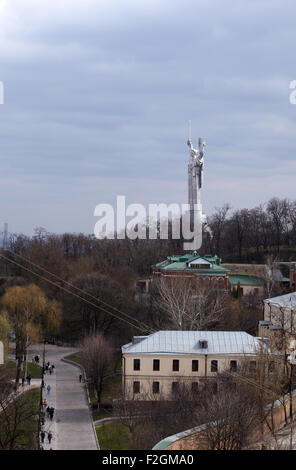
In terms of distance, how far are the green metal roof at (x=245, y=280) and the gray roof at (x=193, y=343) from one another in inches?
899

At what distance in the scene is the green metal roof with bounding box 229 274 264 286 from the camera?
51.4 m

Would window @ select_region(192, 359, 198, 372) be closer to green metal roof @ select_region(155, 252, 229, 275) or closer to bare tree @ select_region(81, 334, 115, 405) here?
bare tree @ select_region(81, 334, 115, 405)

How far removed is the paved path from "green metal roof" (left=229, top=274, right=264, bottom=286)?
19.3 m

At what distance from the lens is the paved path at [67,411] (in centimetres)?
2205

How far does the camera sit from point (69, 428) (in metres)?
23.8

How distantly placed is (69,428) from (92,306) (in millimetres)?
16072

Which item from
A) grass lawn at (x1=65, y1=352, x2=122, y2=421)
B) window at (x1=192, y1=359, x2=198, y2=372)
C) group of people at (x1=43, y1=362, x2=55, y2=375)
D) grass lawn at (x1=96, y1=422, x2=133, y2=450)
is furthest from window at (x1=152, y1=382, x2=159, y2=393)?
group of people at (x1=43, y1=362, x2=55, y2=375)

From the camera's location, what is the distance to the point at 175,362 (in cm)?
2703

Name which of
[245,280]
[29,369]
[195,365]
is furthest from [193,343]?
[245,280]

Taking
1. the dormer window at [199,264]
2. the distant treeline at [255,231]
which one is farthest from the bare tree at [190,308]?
the distant treeline at [255,231]

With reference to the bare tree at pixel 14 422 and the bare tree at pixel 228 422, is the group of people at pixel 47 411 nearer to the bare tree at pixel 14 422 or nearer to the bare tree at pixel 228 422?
the bare tree at pixel 14 422

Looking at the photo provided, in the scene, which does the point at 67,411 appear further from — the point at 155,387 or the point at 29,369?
the point at 29,369
